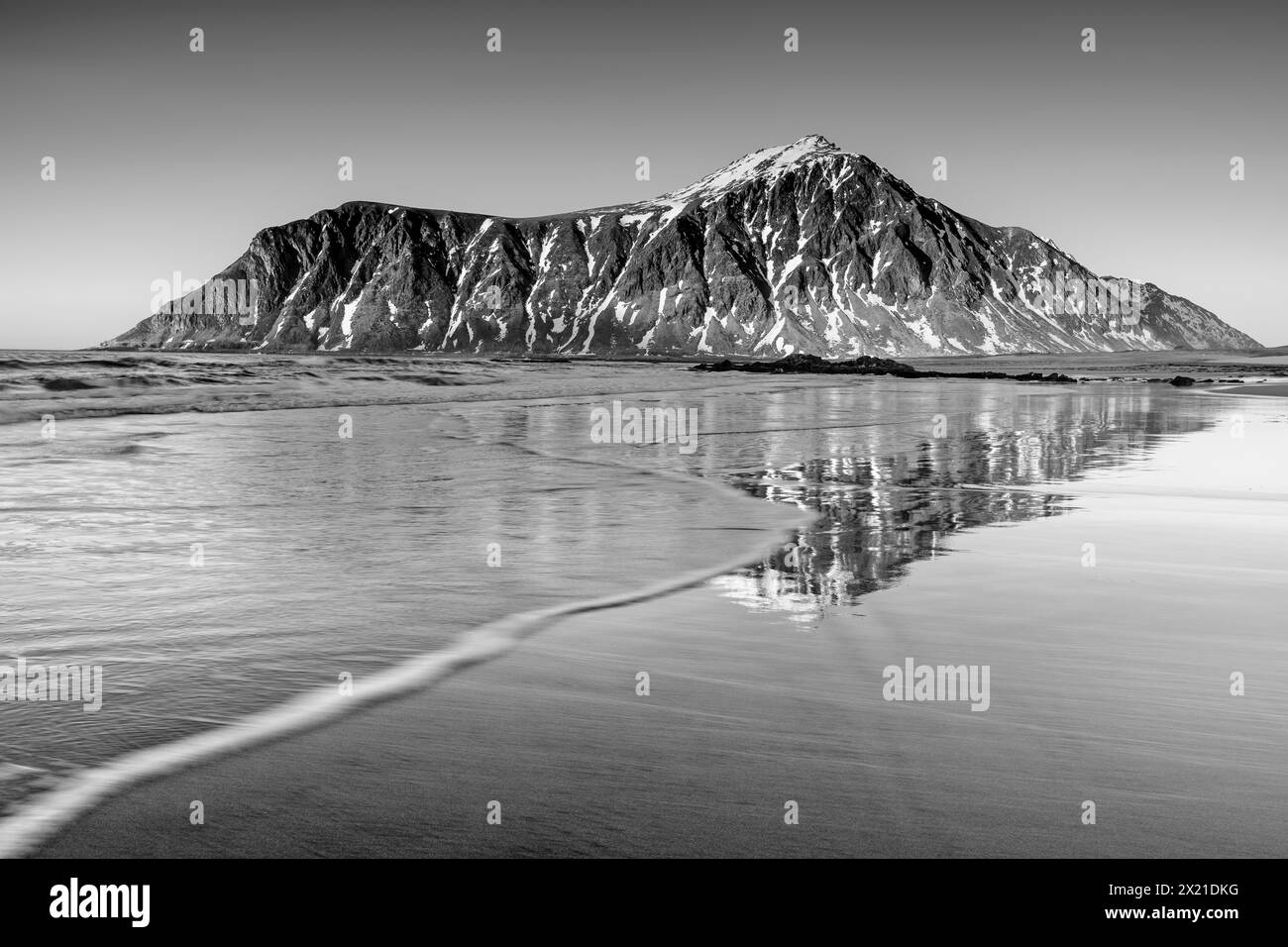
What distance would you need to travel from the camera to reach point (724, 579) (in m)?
9.23

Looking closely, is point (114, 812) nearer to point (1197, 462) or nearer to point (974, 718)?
point (974, 718)

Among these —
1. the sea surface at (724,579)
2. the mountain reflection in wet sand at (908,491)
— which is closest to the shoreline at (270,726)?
the sea surface at (724,579)

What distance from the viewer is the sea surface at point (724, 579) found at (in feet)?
17.2

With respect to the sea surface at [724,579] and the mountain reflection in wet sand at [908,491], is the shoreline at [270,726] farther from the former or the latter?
the mountain reflection in wet sand at [908,491]

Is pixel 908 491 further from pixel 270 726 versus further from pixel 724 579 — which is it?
pixel 270 726

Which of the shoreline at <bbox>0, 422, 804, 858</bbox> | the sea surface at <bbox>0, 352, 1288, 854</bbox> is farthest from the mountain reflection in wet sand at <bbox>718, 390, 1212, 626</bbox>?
the shoreline at <bbox>0, 422, 804, 858</bbox>

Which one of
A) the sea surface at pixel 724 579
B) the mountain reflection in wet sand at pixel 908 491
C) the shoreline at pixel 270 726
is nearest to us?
the shoreline at pixel 270 726

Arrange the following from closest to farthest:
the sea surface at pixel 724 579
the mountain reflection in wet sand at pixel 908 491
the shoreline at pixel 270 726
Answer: the shoreline at pixel 270 726 < the sea surface at pixel 724 579 < the mountain reflection in wet sand at pixel 908 491

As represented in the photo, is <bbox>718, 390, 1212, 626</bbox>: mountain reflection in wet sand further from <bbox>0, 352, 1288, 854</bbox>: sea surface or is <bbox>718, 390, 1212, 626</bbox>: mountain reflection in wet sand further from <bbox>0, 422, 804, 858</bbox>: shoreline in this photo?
<bbox>0, 422, 804, 858</bbox>: shoreline
